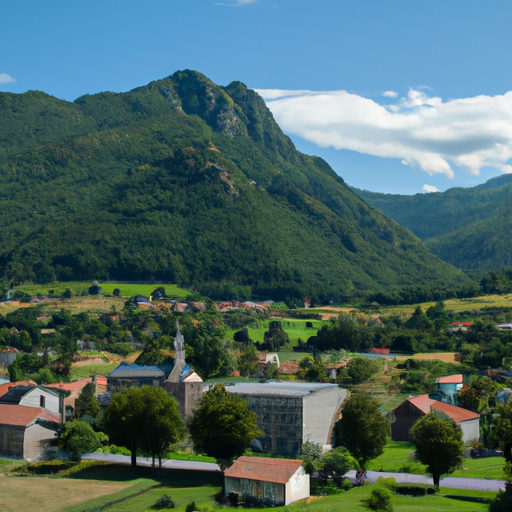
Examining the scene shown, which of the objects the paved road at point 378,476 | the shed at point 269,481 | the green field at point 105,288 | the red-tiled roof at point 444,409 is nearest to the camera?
the shed at point 269,481

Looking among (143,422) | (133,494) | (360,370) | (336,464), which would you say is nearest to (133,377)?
(143,422)

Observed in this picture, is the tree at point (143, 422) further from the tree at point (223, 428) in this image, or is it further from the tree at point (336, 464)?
the tree at point (336, 464)

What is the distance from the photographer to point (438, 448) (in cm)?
4409

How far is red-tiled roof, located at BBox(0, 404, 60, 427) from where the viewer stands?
53.3 meters

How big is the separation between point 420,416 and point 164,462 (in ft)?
55.2

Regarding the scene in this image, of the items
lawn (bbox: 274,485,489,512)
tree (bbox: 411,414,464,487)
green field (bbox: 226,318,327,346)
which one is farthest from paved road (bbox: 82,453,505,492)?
green field (bbox: 226,318,327,346)

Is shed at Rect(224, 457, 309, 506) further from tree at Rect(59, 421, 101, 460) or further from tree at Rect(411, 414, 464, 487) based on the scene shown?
tree at Rect(59, 421, 101, 460)

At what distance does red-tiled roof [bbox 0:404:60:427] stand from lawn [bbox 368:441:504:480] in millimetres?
20427

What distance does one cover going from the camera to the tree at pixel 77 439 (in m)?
52.5

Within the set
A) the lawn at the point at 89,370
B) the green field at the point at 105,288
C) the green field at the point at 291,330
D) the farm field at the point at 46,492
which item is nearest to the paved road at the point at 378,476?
the farm field at the point at 46,492

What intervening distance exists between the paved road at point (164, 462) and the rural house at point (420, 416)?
13.9 meters

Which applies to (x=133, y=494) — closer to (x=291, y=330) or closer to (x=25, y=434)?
(x=25, y=434)

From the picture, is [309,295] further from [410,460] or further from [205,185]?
[410,460]

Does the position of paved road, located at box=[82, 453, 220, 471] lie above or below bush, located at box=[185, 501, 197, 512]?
below
